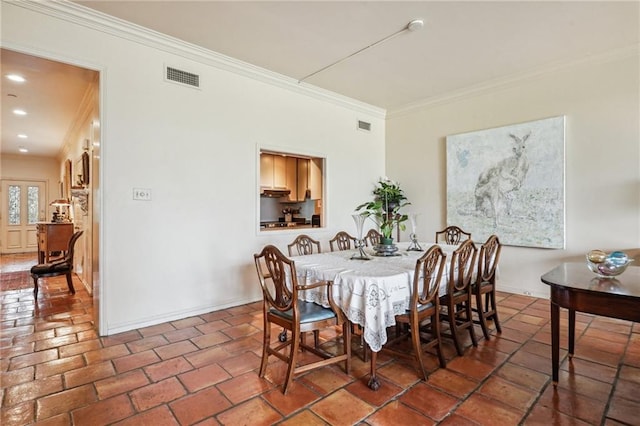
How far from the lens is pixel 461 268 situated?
269 centimetres

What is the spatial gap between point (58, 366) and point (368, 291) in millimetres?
2338

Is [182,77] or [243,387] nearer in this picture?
[243,387]

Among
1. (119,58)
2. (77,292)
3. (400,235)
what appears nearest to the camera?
(119,58)

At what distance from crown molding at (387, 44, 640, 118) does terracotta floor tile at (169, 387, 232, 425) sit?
4798mm

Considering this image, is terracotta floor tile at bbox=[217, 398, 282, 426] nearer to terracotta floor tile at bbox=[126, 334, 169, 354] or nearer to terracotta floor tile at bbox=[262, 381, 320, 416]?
terracotta floor tile at bbox=[262, 381, 320, 416]

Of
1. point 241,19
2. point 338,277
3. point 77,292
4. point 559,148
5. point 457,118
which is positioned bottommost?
point 77,292

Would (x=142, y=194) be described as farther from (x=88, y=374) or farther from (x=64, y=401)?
(x=64, y=401)

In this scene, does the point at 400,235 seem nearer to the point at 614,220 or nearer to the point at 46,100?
the point at 614,220

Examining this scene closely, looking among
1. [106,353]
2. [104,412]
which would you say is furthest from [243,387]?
[106,353]

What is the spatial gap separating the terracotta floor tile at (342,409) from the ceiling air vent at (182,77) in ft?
10.7

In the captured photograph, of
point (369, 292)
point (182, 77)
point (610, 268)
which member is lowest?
point (369, 292)

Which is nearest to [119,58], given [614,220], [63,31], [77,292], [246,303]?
[63,31]

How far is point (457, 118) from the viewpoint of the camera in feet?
16.3

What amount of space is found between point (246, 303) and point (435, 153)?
3635 millimetres
